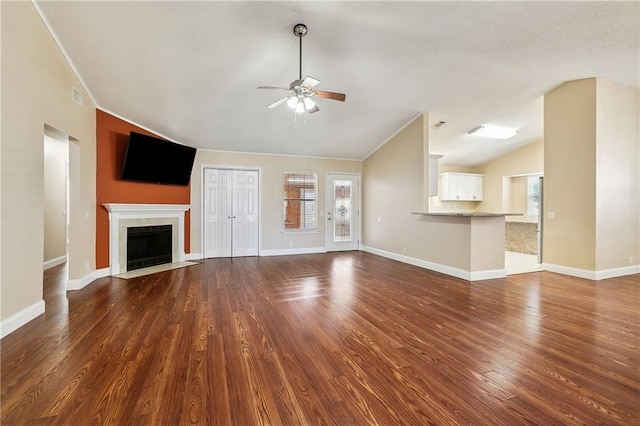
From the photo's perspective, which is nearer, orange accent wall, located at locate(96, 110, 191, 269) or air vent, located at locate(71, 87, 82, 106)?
air vent, located at locate(71, 87, 82, 106)

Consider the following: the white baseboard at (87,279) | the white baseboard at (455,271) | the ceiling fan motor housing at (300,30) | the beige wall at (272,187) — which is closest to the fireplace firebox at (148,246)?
the white baseboard at (87,279)

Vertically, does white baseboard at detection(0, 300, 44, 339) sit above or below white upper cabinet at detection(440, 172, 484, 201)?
below

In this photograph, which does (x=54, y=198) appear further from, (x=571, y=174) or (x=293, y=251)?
(x=571, y=174)

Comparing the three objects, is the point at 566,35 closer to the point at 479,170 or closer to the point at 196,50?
the point at 196,50

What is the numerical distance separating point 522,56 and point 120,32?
17.1ft

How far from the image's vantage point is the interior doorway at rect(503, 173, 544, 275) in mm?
7180

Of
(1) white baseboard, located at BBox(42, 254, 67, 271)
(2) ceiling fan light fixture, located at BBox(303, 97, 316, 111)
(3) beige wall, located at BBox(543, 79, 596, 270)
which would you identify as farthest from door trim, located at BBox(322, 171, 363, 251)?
(1) white baseboard, located at BBox(42, 254, 67, 271)

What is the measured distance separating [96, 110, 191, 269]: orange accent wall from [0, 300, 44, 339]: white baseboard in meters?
1.78

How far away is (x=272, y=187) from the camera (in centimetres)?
719

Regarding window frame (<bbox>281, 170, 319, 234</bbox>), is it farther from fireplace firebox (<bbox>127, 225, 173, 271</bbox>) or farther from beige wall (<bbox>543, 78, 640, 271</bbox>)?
beige wall (<bbox>543, 78, 640, 271</bbox>)

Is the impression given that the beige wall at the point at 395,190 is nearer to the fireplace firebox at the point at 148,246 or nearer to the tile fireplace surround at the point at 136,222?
the tile fireplace surround at the point at 136,222

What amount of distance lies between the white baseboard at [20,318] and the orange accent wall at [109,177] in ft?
5.83

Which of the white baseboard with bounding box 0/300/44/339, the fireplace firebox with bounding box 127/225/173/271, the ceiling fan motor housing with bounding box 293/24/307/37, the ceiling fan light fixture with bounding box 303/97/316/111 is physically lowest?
the white baseboard with bounding box 0/300/44/339

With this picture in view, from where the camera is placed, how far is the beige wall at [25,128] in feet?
8.43
